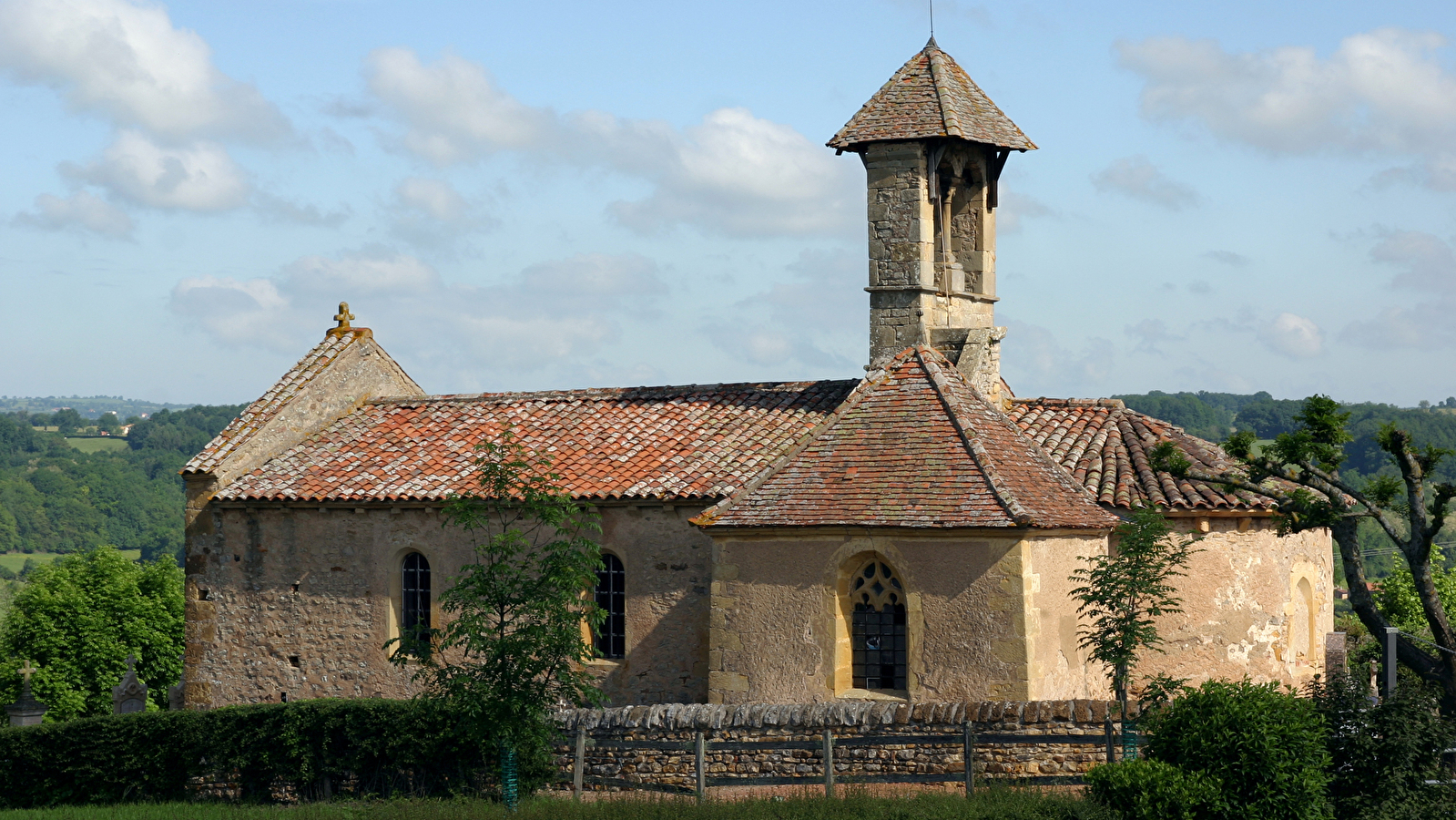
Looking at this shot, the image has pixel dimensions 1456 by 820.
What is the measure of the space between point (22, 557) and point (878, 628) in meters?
111

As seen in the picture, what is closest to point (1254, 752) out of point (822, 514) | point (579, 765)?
point (822, 514)

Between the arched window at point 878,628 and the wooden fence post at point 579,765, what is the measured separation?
14.1ft

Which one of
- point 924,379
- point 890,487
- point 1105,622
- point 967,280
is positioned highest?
point 967,280

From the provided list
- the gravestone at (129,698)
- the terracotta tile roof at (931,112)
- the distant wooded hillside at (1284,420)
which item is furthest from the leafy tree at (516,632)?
the distant wooded hillside at (1284,420)

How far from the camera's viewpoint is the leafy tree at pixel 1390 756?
15.3 meters

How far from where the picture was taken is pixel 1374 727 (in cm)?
1563

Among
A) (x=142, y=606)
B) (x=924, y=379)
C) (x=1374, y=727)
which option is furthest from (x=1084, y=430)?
(x=142, y=606)

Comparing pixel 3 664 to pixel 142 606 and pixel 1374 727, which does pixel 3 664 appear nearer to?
pixel 142 606

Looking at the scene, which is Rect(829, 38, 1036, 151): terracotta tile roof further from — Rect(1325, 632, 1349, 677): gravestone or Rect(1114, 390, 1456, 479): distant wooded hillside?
Rect(1114, 390, 1456, 479): distant wooded hillside

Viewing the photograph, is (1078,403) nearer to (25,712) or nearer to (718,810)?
(718,810)

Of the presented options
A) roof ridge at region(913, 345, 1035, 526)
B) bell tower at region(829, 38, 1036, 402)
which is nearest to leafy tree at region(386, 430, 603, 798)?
roof ridge at region(913, 345, 1035, 526)

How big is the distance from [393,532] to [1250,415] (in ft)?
302

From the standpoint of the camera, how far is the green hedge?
19.2 meters

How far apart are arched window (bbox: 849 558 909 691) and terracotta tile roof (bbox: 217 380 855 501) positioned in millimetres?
2837
